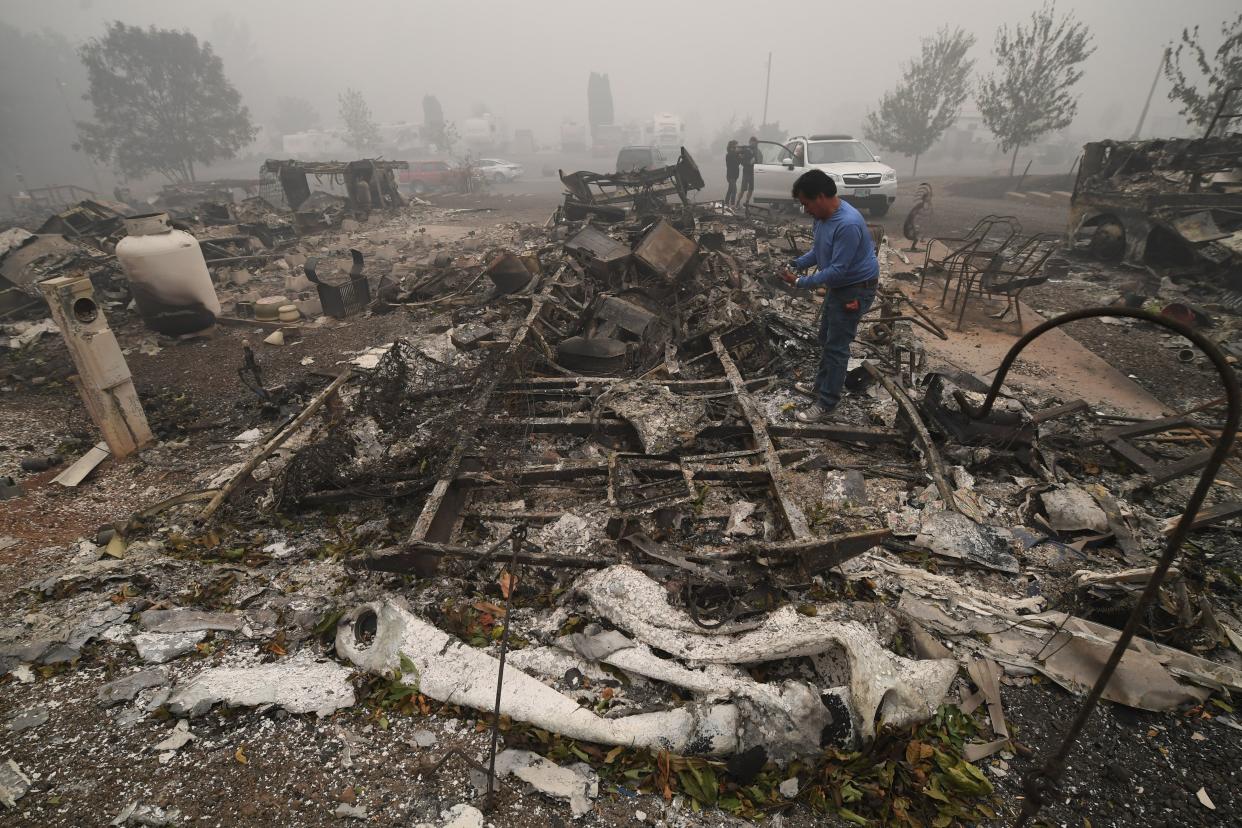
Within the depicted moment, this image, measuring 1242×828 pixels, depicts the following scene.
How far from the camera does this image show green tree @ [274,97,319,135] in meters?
58.9

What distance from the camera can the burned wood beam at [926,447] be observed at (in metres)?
4.06

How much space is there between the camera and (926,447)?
4.38 meters

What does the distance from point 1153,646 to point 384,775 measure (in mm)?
4009

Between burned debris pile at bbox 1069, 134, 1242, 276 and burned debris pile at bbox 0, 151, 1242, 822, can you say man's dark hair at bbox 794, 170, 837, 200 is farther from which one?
burned debris pile at bbox 1069, 134, 1242, 276

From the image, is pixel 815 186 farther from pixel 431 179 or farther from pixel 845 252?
pixel 431 179

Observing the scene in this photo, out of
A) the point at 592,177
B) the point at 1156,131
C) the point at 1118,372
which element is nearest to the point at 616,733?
the point at 1118,372

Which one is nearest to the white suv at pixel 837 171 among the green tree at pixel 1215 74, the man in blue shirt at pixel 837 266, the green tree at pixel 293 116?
the man in blue shirt at pixel 837 266

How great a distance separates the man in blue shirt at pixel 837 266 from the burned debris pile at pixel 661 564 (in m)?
0.59

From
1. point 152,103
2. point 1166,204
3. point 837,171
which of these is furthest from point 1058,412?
point 152,103

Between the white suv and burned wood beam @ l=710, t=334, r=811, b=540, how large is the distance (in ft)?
31.2

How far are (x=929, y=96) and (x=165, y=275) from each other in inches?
1139

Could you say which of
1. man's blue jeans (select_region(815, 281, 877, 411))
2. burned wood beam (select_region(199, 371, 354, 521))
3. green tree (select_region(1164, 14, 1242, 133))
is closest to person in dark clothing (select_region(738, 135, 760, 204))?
man's blue jeans (select_region(815, 281, 877, 411))

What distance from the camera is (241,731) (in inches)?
105

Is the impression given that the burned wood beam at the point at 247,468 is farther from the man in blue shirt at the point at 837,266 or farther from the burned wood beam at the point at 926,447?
the burned wood beam at the point at 926,447
